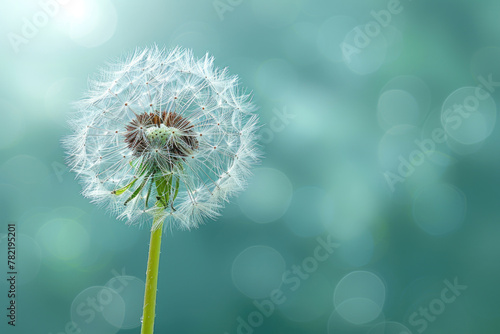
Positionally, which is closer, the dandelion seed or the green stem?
the green stem

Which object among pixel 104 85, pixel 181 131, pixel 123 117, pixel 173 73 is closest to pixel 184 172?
pixel 181 131

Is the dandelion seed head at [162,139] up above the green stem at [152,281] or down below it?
above

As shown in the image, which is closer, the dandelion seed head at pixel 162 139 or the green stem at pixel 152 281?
the green stem at pixel 152 281

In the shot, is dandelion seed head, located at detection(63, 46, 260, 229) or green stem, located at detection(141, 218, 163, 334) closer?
green stem, located at detection(141, 218, 163, 334)

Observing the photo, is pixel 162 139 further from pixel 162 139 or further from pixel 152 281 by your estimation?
pixel 152 281

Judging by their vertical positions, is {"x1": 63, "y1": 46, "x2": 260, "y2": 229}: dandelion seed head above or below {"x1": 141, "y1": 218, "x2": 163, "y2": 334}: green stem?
above

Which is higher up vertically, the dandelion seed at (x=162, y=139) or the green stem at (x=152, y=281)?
the dandelion seed at (x=162, y=139)

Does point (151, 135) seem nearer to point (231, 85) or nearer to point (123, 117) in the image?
point (123, 117)

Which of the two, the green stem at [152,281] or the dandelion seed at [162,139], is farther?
the dandelion seed at [162,139]
